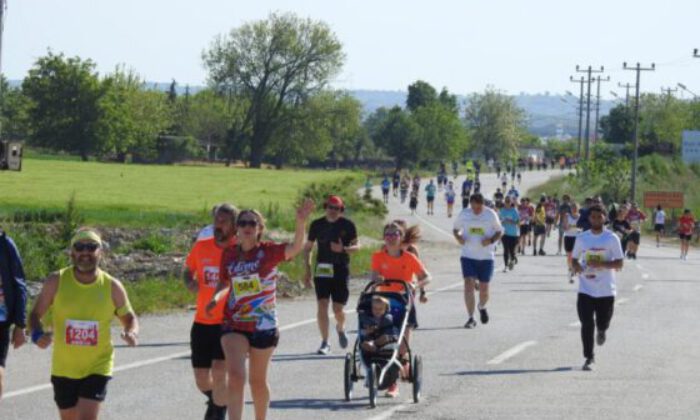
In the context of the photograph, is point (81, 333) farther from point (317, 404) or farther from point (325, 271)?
point (325, 271)

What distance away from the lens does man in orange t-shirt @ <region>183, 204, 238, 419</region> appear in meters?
11.6

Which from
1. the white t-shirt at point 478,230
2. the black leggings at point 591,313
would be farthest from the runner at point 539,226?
the black leggings at point 591,313

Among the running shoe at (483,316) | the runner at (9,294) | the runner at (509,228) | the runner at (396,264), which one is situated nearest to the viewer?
the runner at (9,294)

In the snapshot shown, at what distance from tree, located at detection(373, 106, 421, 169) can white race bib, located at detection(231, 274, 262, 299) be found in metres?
165

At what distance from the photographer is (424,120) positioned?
19175 cm

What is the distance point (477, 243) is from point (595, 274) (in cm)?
443

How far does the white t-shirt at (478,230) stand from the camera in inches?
819

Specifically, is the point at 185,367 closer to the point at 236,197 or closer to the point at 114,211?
the point at 114,211

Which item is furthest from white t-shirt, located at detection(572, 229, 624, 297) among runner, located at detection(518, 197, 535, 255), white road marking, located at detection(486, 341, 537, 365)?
runner, located at detection(518, 197, 535, 255)

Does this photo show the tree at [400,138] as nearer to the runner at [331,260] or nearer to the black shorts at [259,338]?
the runner at [331,260]

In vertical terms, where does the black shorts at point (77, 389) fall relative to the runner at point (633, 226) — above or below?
above

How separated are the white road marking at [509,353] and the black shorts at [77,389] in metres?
7.94

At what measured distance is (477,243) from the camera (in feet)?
68.6

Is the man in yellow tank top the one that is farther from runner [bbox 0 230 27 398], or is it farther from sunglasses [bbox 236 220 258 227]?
sunglasses [bbox 236 220 258 227]
